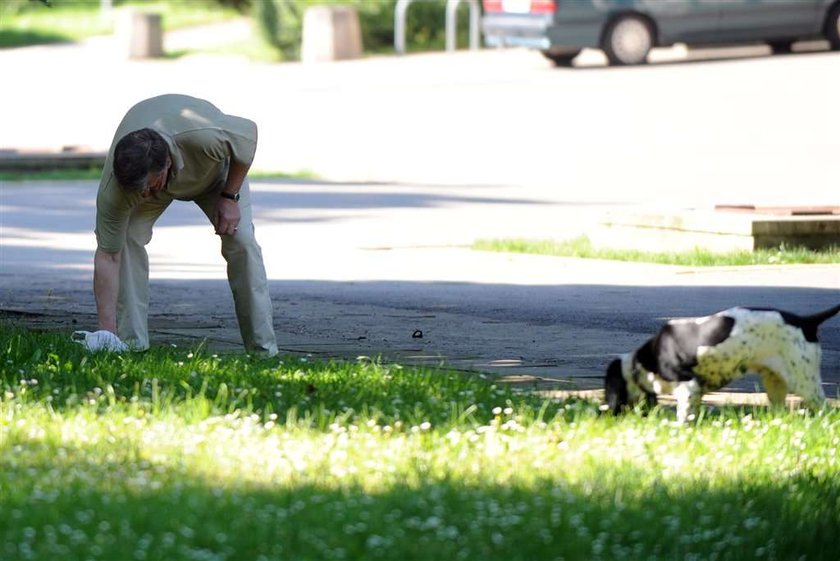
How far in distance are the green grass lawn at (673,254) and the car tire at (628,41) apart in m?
14.8

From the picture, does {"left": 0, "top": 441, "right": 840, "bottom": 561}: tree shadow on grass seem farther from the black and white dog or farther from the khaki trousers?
the khaki trousers

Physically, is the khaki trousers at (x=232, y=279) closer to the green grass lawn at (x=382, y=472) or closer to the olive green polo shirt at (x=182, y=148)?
the olive green polo shirt at (x=182, y=148)

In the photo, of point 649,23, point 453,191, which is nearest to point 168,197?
point 453,191

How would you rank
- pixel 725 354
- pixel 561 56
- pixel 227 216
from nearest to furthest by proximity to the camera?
pixel 725 354 → pixel 227 216 → pixel 561 56

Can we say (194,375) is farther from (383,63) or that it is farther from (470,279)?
(383,63)

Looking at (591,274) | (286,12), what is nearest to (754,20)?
(286,12)

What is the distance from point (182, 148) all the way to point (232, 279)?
2.37 ft

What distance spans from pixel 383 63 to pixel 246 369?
2559 cm

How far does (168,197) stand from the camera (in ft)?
24.1

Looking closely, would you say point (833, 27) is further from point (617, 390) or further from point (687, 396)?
point (687, 396)

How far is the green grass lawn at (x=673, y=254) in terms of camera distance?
11.6 metres

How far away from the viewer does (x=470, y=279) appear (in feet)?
37.3

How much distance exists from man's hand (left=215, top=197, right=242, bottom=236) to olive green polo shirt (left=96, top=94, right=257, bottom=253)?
0.38 ft

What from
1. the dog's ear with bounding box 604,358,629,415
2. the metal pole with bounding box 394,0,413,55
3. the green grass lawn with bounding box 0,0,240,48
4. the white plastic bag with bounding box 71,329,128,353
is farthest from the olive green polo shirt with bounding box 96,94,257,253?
the green grass lawn with bounding box 0,0,240,48
